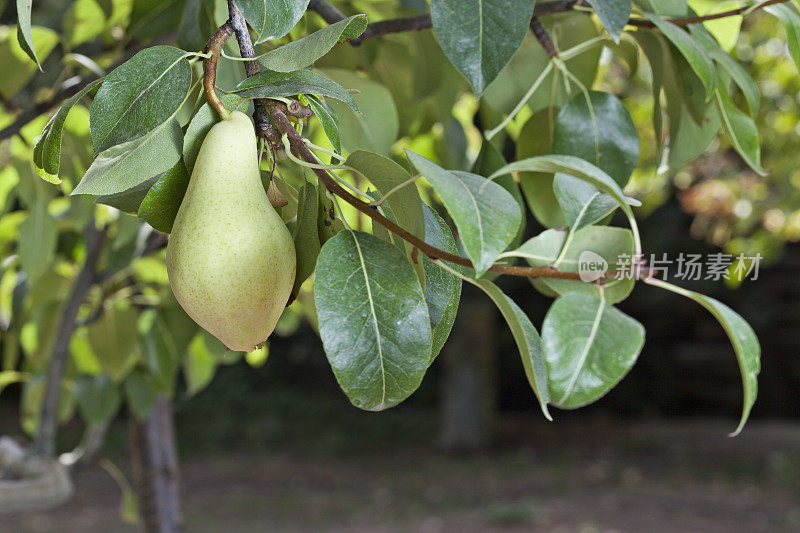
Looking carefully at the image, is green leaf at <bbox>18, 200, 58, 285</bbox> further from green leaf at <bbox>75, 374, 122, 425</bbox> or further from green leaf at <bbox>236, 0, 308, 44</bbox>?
green leaf at <bbox>236, 0, 308, 44</bbox>

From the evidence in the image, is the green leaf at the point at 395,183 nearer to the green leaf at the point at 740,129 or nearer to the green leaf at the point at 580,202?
the green leaf at the point at 580,202

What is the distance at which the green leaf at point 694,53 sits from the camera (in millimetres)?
575

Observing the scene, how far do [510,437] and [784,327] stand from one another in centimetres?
238

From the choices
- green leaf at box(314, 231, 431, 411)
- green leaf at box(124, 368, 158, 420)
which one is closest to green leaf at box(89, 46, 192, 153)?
green leaf at box(314, 231, 431, 411)

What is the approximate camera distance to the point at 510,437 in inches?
262

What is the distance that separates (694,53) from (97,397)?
3.66 feet

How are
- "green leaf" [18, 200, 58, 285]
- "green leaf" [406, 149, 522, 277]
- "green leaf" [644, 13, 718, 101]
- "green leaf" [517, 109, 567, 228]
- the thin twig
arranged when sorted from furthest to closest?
1. the thin twig
2. "green leaf" [18, 200, 58, 285]
3. "green leaf" [517, 109, 567, 228]
4. "green leaf" [644, 13, 718, 101]
5. "green leaf" [406, 149, 522, 277]

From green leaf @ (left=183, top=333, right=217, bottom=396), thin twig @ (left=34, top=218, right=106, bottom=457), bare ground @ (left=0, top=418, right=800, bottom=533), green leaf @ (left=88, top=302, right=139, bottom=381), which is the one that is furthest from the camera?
bare ground @ (left=0, top=418, right=800, bottom=533)

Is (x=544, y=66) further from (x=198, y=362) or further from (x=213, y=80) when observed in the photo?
(x=198, y=362)

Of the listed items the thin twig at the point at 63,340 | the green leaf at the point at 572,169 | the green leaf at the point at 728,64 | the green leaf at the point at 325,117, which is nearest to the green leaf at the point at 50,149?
the green leaf at the point at 325,117

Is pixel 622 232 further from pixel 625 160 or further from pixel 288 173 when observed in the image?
pixel 288 173

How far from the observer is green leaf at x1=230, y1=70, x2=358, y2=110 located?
0.38 meters

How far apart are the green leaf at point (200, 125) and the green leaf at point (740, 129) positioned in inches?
16.1

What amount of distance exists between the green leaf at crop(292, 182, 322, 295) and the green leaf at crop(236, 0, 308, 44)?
0.26ft
